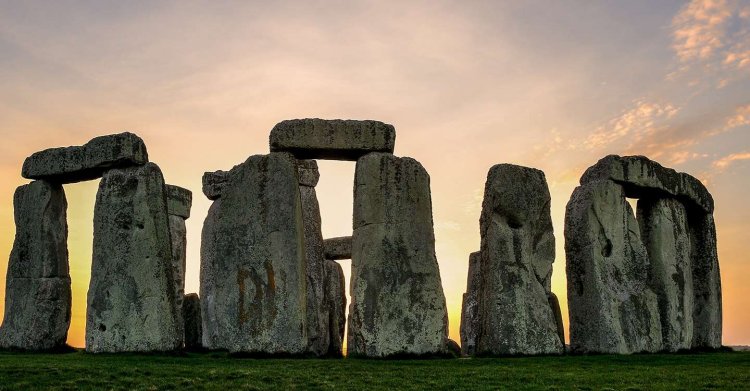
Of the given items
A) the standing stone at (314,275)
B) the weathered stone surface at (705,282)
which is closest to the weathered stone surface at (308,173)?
the standing stone at (314,275)

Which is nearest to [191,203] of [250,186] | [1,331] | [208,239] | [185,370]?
[208,239]

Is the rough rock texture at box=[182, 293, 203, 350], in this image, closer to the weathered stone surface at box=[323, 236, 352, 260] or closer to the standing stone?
the standing stone

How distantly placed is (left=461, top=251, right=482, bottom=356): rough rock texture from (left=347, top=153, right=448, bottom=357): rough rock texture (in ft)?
23.3

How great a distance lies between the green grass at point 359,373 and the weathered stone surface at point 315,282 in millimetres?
4060

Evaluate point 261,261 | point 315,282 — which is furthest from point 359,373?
point 315,282

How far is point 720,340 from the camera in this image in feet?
72.4

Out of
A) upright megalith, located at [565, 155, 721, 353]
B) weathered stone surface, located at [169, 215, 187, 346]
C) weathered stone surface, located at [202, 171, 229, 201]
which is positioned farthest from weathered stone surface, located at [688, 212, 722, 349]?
weathered stone surface, located at [169, 215, 187, 346]

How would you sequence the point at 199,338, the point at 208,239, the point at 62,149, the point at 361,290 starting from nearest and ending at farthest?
the point at 361,290 → the point at 62,149 → the point at 199,338 → the point at 208,239

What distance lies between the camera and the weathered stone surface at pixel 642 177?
18.7 m

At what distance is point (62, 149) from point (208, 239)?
599cm

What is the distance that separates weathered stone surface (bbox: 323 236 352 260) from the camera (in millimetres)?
25495

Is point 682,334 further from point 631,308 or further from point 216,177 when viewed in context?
point 216,177

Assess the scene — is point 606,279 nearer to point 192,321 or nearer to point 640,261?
point 640,261

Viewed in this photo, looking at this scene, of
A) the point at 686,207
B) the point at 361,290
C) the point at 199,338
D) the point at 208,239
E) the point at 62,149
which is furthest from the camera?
the point at 208,239
